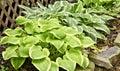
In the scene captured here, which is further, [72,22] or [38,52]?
[72,22]

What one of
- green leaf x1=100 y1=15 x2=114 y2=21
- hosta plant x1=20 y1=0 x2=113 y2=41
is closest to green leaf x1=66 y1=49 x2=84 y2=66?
hosta plant x1=20 y1=0 x2=113 y2=41

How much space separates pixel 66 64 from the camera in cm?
316

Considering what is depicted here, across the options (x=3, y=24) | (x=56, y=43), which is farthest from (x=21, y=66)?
(x=3, y=24)

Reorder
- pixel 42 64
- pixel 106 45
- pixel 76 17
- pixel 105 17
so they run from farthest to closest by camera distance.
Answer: pixel 105 17
pixel 76 17
pixel 106 45
pixel 42 64

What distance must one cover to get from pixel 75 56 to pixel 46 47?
346mm

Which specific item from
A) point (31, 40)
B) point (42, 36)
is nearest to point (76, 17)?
point (42, 36)

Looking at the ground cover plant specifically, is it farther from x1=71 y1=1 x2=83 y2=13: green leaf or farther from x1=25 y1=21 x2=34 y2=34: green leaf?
x1=71 y1=1 x2=83 y2=13: green leaf

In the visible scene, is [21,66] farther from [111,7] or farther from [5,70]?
[111,7]

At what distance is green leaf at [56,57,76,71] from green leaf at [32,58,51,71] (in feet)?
0.40

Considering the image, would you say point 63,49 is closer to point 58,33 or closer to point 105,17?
point 58,33

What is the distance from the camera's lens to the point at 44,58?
3174 millimetres

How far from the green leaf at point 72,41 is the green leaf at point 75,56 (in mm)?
79

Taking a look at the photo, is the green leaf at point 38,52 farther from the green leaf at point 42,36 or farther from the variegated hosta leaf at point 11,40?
the variegated hosta leaf at point 11,40

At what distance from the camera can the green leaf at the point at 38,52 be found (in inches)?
122
